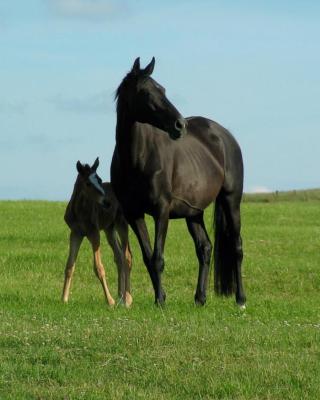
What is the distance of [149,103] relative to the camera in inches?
539

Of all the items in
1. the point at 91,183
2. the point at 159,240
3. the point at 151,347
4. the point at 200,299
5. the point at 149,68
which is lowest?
the point at 200,299

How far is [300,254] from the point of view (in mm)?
26125

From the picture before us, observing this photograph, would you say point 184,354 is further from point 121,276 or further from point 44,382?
point 121,276

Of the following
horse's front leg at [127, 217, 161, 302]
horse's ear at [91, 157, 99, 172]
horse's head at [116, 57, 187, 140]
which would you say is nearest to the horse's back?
horse's ear at [91, 157, 99, 172]

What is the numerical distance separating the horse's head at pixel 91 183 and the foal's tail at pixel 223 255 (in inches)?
71.5

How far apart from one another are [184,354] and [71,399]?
5.39 feet

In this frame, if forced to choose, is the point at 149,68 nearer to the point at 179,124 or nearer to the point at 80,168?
the point at 179,124

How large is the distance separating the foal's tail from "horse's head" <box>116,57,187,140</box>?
2.69m

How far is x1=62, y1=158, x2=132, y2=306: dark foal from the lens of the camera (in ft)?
50.9

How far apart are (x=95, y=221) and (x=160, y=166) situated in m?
1.96

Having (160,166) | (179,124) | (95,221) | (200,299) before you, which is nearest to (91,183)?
(95,221)

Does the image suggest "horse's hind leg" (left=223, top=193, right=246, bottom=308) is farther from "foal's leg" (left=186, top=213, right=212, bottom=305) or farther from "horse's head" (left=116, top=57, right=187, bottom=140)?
"horse's head" (left=116, top=57, right=187, bottom=140)

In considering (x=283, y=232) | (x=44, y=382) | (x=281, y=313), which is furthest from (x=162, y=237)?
(x=283, y=232)

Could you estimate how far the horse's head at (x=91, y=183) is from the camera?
1548 cm
